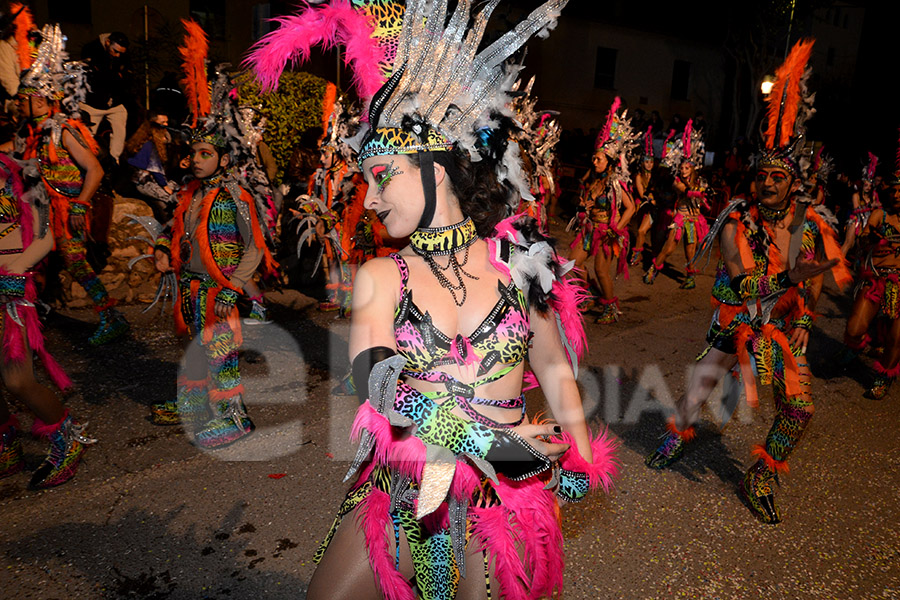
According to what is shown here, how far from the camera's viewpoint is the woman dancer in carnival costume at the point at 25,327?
149 inches

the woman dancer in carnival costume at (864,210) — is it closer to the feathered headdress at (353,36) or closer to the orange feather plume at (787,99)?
the orange feather plume at (787,99)

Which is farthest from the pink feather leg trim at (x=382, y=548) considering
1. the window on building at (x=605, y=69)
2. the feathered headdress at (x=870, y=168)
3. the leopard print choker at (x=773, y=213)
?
the window on building at (x=605, y=69)

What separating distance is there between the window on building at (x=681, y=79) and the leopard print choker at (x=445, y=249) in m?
33.3

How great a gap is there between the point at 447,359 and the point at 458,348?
0.17ft

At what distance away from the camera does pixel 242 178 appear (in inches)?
184

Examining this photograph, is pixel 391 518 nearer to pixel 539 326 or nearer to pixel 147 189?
pixel 539 326

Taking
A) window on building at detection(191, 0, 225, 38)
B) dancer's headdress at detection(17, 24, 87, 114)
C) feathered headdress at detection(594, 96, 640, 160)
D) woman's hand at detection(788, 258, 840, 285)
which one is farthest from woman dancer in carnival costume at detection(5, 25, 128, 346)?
window on building at detection(191, 0, 225, 38)

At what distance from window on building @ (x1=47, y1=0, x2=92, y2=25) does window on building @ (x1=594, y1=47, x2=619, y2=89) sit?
20368mm

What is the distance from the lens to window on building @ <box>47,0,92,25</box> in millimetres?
16000

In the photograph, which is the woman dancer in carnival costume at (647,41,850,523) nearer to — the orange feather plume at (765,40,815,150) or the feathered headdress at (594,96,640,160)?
the orange feather plume at (765,40,815,150)

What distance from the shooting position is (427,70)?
2.04 meters

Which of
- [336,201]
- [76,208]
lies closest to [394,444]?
[76,208]

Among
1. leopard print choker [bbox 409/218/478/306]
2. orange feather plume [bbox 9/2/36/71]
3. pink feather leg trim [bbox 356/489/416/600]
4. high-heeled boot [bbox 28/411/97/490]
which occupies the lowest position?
A: high-heeled boot [bbox 28/411/97/490]

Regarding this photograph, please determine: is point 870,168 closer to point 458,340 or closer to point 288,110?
point 458,340
